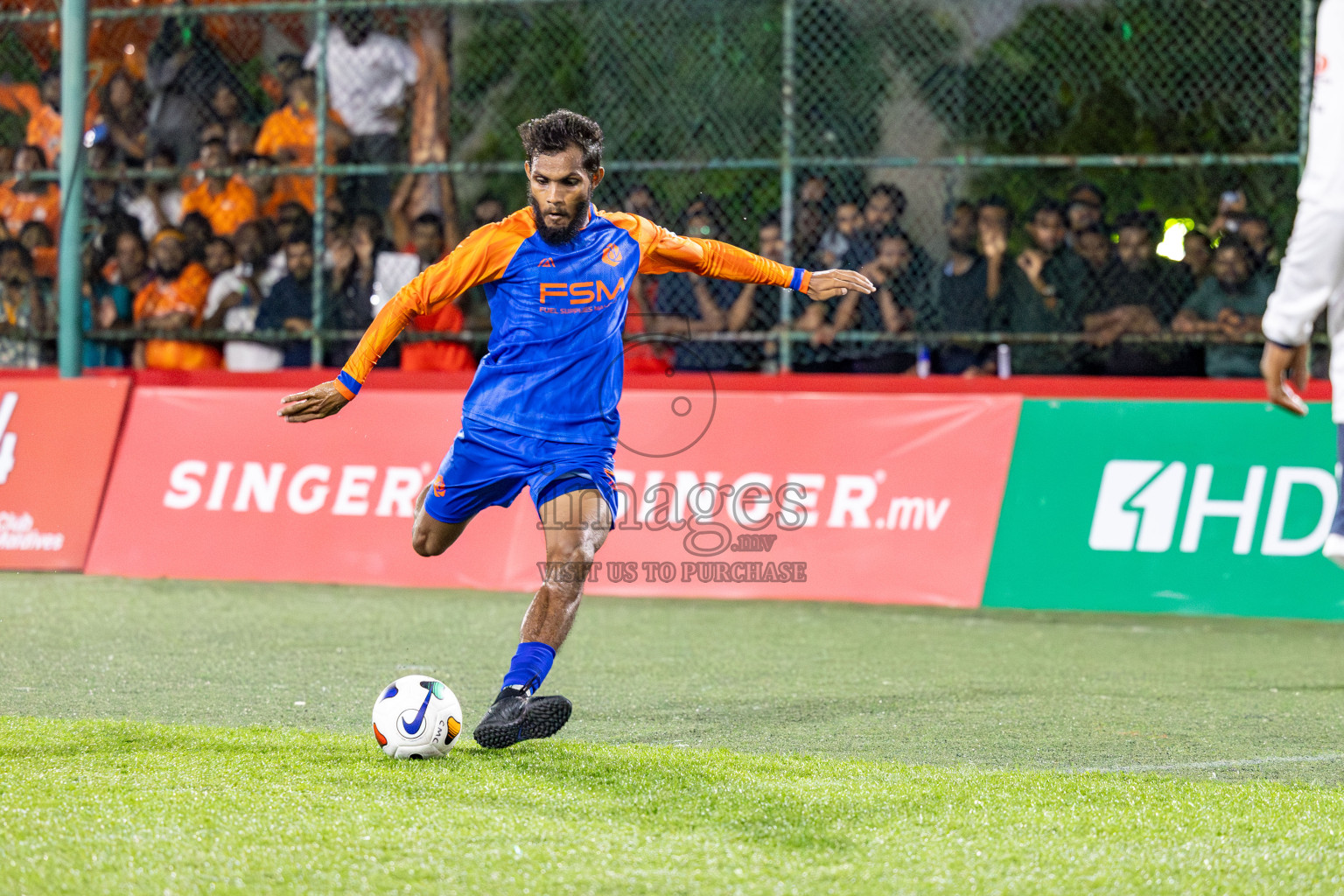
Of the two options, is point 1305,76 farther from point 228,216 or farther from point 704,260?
point 228,216

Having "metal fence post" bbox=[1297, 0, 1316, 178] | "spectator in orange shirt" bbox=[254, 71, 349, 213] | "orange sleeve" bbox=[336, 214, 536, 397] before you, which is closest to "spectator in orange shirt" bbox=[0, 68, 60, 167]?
"spectator in orange shirt" bbox=[254, 71, 349, 213]

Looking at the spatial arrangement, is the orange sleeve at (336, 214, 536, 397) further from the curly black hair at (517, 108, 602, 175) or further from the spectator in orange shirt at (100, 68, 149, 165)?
the spectator in orange shirt at (100, 68, 149, 165)

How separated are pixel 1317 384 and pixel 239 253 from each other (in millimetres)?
7777

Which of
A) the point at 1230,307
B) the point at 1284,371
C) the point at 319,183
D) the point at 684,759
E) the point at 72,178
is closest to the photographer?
the point at 1284,371

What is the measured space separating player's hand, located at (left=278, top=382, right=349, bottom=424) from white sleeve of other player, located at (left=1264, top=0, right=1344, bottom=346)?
9.70 ft

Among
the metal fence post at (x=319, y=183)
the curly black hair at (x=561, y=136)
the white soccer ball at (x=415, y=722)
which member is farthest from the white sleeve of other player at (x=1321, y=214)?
the metal fence post at (x=319, y=183)

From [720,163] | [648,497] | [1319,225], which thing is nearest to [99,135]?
[720,163]

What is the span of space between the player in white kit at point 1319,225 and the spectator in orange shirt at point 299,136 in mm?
9759

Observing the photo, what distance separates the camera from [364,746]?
5797 mm

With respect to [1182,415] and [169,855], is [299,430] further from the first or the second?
[169,855]

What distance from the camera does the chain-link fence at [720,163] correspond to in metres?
11.6

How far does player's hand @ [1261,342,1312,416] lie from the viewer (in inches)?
171

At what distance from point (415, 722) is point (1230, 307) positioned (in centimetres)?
740

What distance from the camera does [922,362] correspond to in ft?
38.7
